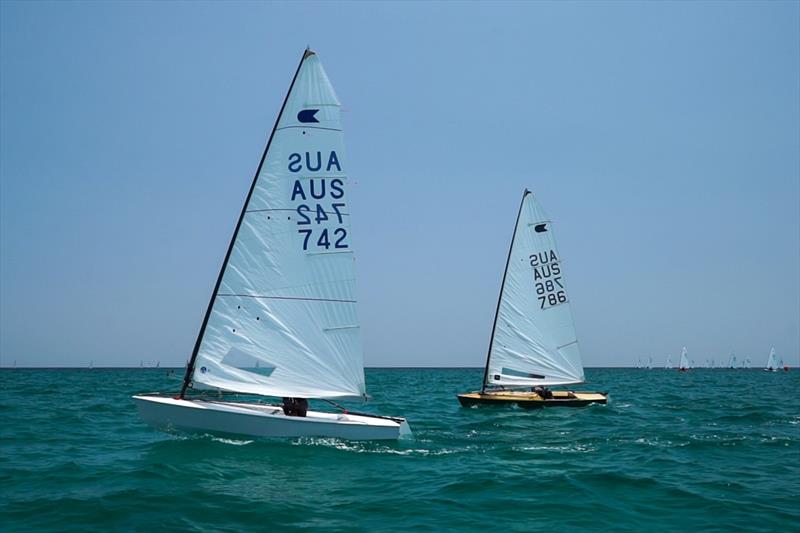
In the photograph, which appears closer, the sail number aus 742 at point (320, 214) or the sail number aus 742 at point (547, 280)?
the sail number aus 742 at point (320, 214)

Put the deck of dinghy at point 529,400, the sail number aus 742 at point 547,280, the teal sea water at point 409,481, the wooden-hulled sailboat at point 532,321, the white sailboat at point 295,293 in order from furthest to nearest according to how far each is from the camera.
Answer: the sail number aus 742 at point 547,280, the wooden-hulled sailboat at point 532,321, the deck of dinghy at point 529,400, the white sailboat at point 295,293, the teal sea water at point 409,481

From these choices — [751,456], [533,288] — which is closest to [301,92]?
[751,456]

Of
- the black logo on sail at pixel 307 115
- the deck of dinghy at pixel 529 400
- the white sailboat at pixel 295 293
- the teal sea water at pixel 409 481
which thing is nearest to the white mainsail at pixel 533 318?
the deck of dinghy at pixel 529 400

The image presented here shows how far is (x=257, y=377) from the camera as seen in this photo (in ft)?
59.0

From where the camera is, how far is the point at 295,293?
59.8 ft

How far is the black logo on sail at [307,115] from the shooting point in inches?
728

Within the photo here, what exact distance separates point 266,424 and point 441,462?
493 centimetres

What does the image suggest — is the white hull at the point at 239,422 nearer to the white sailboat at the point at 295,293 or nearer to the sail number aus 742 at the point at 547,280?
the white sailboat at the point at 295,293

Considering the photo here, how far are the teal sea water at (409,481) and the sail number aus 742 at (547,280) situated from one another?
36.3 feet

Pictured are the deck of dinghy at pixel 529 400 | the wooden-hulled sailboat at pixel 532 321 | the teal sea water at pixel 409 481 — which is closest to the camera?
the teal sea water at pixel 409 481

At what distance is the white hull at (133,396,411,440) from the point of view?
1695 centimetres

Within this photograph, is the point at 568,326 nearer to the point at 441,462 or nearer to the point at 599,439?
the point at 599,439

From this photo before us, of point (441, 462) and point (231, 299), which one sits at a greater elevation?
point (231, 299)

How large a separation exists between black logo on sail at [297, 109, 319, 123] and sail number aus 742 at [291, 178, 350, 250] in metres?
1.79
